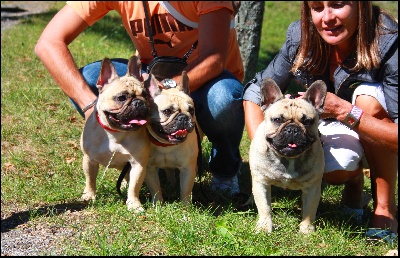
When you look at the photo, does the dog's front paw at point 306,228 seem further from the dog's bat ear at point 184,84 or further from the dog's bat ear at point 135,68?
the dog's bat ear at point 135,68

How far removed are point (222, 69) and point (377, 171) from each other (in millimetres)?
1155

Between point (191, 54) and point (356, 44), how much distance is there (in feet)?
3.72

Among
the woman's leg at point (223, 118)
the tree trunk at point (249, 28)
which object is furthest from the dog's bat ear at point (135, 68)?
the tree trunk at point (249, 28)

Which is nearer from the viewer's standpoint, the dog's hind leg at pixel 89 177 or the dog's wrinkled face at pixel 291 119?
the dog's wrinkled face at pixel 291 119

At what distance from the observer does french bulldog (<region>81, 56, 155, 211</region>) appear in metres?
3.48

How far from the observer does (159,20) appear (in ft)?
13.4

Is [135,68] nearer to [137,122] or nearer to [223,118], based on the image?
[137,122]

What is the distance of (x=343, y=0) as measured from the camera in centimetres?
339

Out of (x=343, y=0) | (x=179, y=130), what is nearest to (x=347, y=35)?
(x=343, y=0)

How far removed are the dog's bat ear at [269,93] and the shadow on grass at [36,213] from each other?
1245mm

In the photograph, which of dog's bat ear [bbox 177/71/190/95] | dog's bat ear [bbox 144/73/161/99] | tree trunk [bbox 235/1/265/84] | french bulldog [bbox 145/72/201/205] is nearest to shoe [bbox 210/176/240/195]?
french bulldog [bbox 145/72/201/205]

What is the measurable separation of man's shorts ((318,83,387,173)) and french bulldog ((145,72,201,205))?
0.79 metres

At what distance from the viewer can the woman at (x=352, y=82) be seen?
343cm

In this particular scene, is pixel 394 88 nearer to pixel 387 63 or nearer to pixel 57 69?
pixel 387 63
